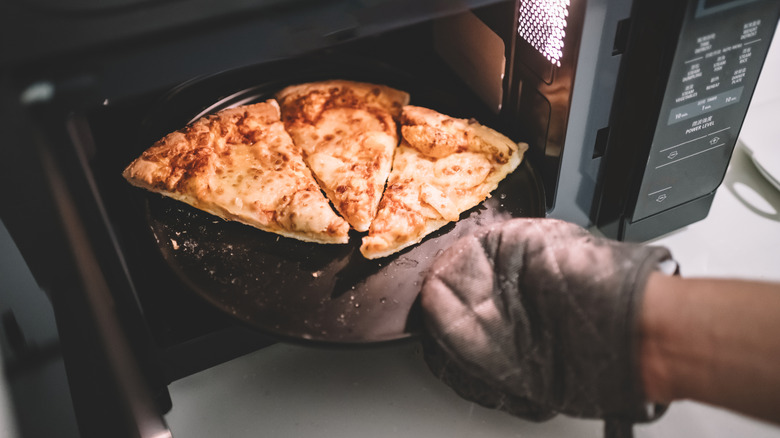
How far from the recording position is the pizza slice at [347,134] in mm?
981

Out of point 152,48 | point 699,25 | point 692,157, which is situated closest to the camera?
point 152,48

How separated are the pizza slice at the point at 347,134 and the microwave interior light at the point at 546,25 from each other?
1.02 ft

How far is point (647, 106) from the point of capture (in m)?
0.86

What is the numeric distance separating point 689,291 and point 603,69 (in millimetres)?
356

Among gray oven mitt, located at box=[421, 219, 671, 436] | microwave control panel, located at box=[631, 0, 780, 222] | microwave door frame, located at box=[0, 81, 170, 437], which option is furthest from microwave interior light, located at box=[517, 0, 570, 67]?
microwave door frame, located at box=[0, 81, 170, 437]

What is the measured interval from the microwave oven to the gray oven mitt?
0.10 meters

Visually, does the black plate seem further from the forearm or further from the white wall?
the white wall

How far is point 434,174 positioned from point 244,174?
325 millimetres

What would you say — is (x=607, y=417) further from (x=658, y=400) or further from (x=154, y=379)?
(x=154, y=379)

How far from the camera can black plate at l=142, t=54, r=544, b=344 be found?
771 millimetres

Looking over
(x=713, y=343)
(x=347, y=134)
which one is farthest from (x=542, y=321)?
(x=347, y=134)

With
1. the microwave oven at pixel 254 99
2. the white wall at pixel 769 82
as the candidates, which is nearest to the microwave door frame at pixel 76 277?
the microwave oven at pixel 254 99

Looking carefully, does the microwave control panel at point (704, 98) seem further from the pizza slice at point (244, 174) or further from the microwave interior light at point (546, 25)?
the pizza slice at point (244, 174)

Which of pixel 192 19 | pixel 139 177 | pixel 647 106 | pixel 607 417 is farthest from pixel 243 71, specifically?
pixel 607 417
